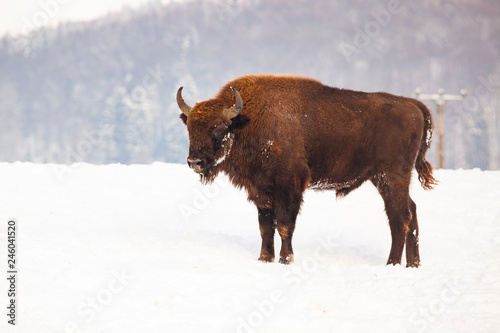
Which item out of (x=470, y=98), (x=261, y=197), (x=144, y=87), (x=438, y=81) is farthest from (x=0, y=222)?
(x=438, y=81)

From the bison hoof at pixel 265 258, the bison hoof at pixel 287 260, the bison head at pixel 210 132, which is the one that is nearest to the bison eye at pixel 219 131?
the bison head at pixel 210 132

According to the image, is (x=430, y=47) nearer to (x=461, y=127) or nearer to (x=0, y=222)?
(x=461, y=127)

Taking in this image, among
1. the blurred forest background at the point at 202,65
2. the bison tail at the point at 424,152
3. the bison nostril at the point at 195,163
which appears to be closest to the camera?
the bison nostril at the point at 195,163

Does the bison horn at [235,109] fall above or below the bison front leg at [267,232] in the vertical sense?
above

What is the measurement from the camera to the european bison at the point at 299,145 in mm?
8406

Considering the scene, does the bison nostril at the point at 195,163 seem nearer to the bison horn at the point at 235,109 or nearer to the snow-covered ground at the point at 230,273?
the bison horn at the point at 235,109

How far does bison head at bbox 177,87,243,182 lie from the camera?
26.9 feet

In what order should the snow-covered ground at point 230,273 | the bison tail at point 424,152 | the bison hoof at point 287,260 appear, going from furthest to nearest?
the bison tail at point 424,152 → the bison hoof at point 287,260 → the snow-covered ground at point 230,273

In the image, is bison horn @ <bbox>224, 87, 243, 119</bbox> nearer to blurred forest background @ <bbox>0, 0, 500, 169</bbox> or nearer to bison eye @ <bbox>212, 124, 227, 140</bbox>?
bison eye @ <bbox>212, 124, 227, 140</bbox>

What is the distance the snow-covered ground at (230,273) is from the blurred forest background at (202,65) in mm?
4694

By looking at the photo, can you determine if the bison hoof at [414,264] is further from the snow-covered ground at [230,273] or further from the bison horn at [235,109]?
the bison horn at [235,109]

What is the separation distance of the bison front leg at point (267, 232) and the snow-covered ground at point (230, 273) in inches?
9.4

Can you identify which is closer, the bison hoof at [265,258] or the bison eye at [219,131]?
the bison eye at [219,131]

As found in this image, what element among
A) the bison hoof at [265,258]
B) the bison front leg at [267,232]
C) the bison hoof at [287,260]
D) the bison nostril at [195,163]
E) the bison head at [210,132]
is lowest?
the bison hoof at [265,258]
